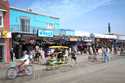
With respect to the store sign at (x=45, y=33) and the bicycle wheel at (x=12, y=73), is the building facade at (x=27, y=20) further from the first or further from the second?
the bicycle wheel at (x=12, y=73)

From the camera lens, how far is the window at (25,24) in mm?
39625

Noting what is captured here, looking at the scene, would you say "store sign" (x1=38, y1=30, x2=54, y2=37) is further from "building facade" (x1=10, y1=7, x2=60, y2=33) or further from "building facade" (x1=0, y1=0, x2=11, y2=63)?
"building facade" (x1=0, y1=0, x2=11, y2=63)

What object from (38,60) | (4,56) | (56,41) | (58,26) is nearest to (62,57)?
(38,60)

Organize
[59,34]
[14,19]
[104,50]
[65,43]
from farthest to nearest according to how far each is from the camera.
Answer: [65,43]
[59,34]
[14,19]
[104,50]

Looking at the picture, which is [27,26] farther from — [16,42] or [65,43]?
[65,43]

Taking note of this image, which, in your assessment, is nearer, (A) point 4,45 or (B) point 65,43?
(A) point 4,45

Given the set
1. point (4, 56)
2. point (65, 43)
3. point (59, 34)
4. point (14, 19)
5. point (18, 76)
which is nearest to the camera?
point (18, 76)

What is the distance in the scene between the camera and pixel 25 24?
40.8 meters

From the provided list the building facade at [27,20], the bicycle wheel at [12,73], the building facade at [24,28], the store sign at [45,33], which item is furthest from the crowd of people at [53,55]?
the bicycle wheel at [12,73]

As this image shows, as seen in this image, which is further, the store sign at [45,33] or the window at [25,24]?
the window at [25,24]

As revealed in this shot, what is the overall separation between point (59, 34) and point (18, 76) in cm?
2370

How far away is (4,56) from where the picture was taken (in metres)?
33.0

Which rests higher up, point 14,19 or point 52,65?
point 14,19

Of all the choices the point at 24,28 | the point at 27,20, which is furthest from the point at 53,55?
the point at 27,20
